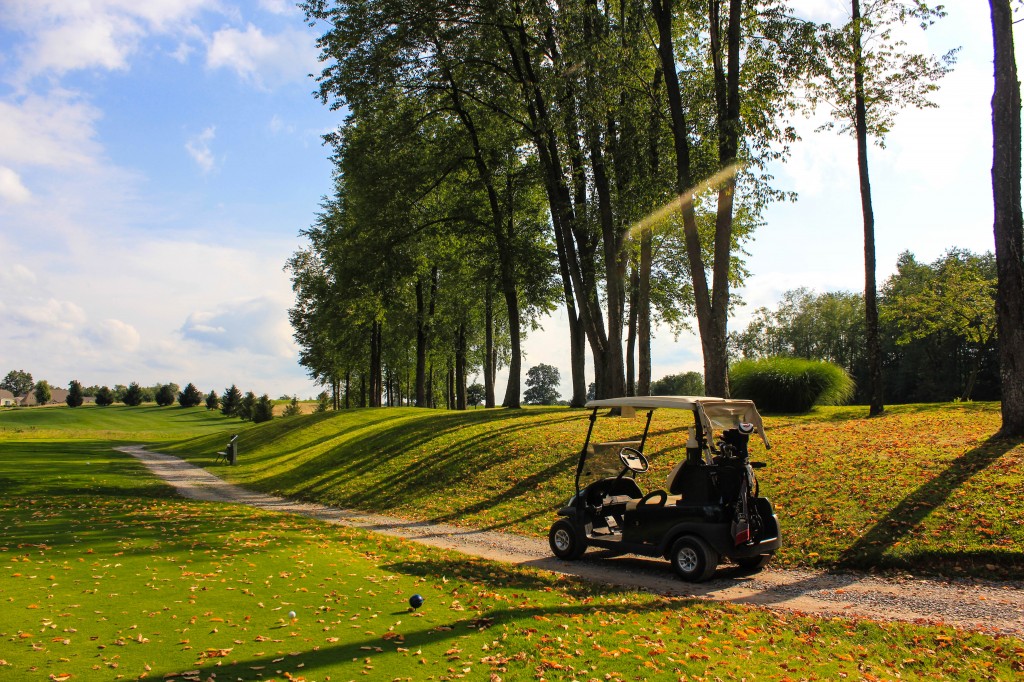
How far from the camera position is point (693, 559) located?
9477 mm

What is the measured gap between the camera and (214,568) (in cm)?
921

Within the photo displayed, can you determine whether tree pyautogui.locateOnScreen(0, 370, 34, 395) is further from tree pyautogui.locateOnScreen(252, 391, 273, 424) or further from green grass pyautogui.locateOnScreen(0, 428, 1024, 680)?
green grass pyautogui.locateOnScreen(0, 428, 1024, 680)

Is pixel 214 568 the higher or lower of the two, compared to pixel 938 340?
lower

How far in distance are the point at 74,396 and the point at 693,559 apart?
11208 cm

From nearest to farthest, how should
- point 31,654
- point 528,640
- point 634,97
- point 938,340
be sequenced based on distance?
point 31,654
point 528,640
point 634,97
point 938,340

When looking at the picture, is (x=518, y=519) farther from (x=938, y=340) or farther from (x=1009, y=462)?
(x=938, y=340)

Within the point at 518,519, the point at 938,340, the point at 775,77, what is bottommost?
the point at 518,519

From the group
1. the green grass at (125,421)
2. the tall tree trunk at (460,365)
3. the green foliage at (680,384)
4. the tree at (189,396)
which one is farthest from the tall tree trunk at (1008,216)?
the tree at (189,396)

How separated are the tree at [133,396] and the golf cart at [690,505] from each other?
366 feet

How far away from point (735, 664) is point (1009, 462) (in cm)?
929

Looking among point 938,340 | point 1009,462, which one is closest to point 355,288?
point 1009,462

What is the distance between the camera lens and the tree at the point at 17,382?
17625 centimetres

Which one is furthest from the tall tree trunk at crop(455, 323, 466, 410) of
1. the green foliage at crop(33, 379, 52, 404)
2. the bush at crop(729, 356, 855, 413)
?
the green foliage at crop(33, 379, 52, 404)

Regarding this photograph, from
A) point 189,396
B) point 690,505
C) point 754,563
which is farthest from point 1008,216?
point 189,396
